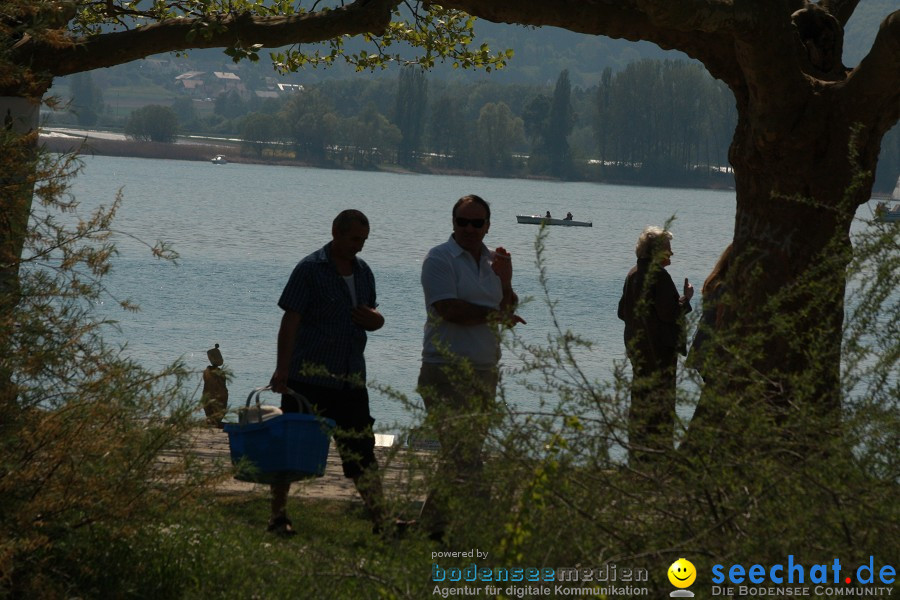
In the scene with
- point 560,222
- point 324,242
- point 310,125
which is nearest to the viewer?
point 324,242

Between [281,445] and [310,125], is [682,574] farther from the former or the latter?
[310,125]

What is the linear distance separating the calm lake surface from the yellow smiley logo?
0.89 meters

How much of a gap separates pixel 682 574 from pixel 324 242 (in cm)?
5612

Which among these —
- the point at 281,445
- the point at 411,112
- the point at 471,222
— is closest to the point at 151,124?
the point at 411,112

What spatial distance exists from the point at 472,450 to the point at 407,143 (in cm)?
15509

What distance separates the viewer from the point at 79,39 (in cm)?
889

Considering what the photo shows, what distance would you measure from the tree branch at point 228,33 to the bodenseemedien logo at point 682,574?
5839 mm

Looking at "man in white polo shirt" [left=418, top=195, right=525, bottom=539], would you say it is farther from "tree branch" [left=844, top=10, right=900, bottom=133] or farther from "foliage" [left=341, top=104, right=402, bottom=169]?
"foliage" [left=341, top=104, right=402, bottom=169]

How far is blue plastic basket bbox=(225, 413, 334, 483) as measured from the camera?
612 cm

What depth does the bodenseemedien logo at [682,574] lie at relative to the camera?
3498 mm

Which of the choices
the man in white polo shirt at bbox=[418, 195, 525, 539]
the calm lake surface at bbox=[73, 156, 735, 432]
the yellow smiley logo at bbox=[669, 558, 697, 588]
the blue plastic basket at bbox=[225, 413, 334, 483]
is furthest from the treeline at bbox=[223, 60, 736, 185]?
the yellow smiley logo at bbox=[669, 558, 697, 588]

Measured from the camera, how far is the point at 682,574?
350 cm

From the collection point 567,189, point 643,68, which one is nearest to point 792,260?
point 567,189

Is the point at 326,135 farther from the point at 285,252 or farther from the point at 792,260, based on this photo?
the point at 792,260
